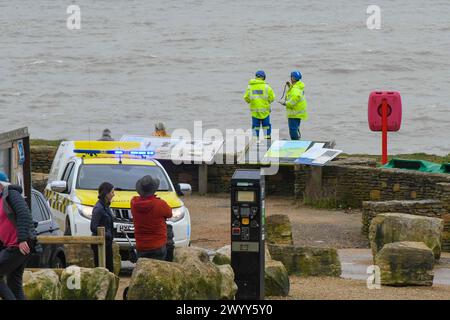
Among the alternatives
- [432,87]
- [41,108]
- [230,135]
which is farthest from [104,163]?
[432,87]

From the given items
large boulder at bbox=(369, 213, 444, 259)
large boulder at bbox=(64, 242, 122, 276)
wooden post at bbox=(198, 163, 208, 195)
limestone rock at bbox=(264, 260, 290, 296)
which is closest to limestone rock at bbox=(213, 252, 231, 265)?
limestone rock at bbox=(264, 260, 290, 296)

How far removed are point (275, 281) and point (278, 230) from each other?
4.91m

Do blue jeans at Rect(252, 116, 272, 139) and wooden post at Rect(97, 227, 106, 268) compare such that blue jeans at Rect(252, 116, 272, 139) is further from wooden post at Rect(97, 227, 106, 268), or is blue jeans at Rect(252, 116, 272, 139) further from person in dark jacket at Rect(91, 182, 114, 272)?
wooden post at Rect(97, 227, 106, 268)

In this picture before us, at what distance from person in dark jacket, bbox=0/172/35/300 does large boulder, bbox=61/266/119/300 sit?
27.7 inches

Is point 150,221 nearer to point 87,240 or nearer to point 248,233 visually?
point 87,240

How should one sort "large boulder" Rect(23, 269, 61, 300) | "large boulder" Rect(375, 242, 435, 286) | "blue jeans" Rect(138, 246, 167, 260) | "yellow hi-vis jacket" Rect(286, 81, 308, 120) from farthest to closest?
"yellow hi-vis jacket" Rect(286, 81, 308, 120), "large boulder" Rect(375, 242, 435, 286), "blue jeans" Rect(138, 246, 167, 260), "large boulder" Rect(23, 269, 61, 300)

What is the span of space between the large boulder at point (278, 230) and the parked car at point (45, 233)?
13.5 feet

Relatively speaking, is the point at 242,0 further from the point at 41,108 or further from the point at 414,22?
the point at 41,108

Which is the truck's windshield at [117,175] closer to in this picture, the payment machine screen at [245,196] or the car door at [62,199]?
the car door at [62,199]

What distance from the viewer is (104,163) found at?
20625mm

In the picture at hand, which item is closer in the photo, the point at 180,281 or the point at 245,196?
the point at 180,281

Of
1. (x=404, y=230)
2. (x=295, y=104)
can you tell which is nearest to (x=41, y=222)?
(x=404, y=230)

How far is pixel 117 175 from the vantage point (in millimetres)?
20266

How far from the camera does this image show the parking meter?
14.4 metres
